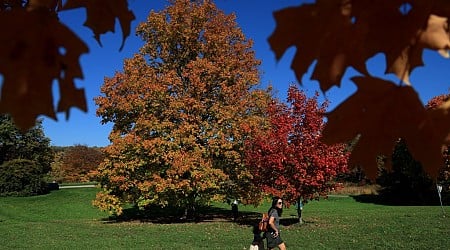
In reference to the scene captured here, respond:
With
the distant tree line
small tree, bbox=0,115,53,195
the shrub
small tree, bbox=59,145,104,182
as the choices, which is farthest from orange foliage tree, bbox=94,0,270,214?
small tree, bbox=59,145,104,182

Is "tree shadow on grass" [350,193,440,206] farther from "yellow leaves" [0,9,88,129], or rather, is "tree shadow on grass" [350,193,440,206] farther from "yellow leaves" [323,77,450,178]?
"yellow leaves" [0,9,88,129]

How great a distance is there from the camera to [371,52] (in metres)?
0.78

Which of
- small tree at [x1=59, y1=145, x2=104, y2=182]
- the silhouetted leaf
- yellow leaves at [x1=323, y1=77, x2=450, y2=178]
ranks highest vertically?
small tree at [x1=59, y1=145, x2=104, y2=182]

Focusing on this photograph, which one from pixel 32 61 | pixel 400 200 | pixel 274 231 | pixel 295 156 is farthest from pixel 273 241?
pixel 400 200

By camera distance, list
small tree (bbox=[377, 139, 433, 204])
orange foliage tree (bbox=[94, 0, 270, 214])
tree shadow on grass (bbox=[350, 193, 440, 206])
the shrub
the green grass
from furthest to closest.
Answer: tree shadow on grass (bbox=[350, 193, 440, 206]) < small tree (bbox=[377, 139, 433, 204]) < the shrub < orange foliage tree (bbox=[94, 0, 270, 214]) < the green grass

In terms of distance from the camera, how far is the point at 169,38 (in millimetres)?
20797

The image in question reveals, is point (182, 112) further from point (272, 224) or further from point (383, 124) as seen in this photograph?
point (383, 124)

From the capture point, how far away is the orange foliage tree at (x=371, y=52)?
0.73m

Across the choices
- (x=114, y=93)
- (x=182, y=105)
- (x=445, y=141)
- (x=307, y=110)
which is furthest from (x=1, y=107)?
(x=114, y=93)

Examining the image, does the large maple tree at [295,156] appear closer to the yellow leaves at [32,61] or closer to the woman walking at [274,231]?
the woman walking at [274,231]

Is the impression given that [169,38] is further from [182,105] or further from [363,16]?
[363,16]

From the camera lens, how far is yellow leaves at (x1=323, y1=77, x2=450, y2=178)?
837 millimetres

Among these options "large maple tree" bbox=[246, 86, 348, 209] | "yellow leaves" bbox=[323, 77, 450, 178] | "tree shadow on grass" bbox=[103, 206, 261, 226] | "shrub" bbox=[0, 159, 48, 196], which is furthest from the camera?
"shrub" bbox=[0, 159, 48, 196]

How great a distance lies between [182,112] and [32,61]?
19.1 metres
